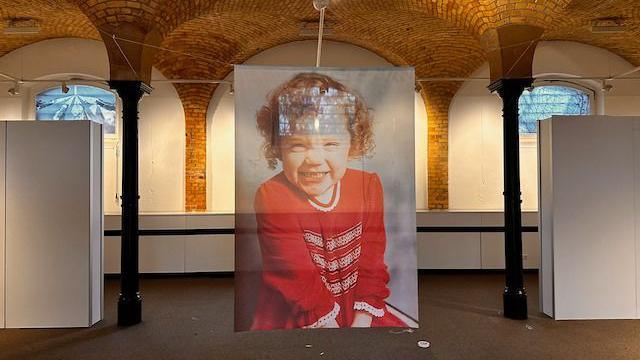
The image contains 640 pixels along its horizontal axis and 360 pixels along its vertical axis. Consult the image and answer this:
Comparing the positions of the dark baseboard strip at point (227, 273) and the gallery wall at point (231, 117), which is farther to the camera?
the gallery wall at point (231, 117)

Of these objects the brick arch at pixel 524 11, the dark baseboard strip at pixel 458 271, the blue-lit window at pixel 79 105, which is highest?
the brick arch at pixel 524 11

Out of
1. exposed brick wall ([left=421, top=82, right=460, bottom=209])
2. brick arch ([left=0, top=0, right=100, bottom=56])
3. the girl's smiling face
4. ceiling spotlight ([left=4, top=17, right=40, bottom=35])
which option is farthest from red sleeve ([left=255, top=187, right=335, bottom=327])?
ceiling spotlight ([left=4, top=17, right=40, bottom=35])

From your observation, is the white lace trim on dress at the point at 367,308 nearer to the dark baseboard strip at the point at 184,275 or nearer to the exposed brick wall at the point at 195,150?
the dark baseboard strip at the point at 184,275

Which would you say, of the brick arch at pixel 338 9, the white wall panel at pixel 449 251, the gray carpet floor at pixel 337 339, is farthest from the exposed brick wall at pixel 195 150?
the white wall panel at pixel 449 251

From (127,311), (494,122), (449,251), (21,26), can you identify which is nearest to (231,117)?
(21,26)

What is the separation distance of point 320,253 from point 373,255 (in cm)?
40

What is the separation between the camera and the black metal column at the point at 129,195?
5.14 meters

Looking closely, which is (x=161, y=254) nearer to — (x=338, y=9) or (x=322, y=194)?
(x=338, y=9)

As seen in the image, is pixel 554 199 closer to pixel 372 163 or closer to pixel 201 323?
pixel 372 163

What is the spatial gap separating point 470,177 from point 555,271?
3.33 m

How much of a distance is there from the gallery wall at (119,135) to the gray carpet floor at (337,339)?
2.77m

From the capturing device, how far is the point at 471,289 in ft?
22.2

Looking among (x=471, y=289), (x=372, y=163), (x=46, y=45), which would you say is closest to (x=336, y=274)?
(x=372, y=163)

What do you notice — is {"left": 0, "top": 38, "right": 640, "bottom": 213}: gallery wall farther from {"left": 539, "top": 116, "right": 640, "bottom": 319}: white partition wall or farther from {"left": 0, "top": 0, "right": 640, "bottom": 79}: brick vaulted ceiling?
{"left": 539, "top": 116, "right": 640, "bottom": 319}: white partition wall
